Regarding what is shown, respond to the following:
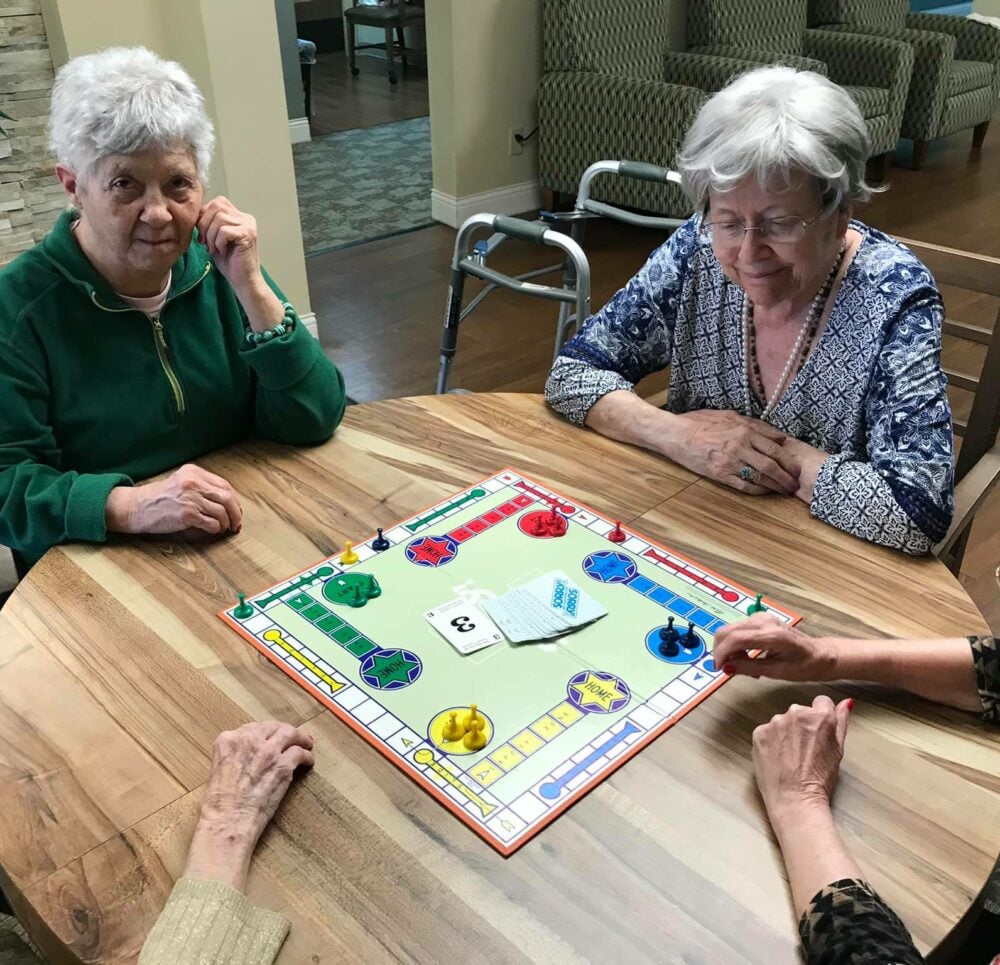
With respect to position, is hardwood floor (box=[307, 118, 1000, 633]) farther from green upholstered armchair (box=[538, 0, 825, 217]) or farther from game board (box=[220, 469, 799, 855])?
game board (box=[220, 469, 799, 855])

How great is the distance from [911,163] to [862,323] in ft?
16.6

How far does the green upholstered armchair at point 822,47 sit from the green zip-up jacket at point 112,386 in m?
4.26

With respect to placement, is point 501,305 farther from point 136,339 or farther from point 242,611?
point 242,611

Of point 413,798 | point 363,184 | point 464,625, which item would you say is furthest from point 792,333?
point 363,184

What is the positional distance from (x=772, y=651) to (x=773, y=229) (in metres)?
0.64

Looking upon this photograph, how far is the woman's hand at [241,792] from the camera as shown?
0.91 meters

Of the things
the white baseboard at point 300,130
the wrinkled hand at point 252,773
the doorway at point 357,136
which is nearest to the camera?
the wrinkled hand at point 252,773

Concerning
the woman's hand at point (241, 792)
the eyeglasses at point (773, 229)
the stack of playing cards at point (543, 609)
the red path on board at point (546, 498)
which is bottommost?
the red path on board at point (546, 498)

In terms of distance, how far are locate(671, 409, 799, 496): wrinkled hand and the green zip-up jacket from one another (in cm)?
60

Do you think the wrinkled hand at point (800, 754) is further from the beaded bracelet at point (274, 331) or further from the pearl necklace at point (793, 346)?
the beaded bracelet at point (274, 331)

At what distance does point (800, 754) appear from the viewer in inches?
39.2

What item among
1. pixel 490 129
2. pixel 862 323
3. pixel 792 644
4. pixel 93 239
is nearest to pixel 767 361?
pixel 862 323

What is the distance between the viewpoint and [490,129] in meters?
4.65

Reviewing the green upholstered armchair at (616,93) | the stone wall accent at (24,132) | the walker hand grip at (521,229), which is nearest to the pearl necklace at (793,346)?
the walker hand grip at (521,229)
